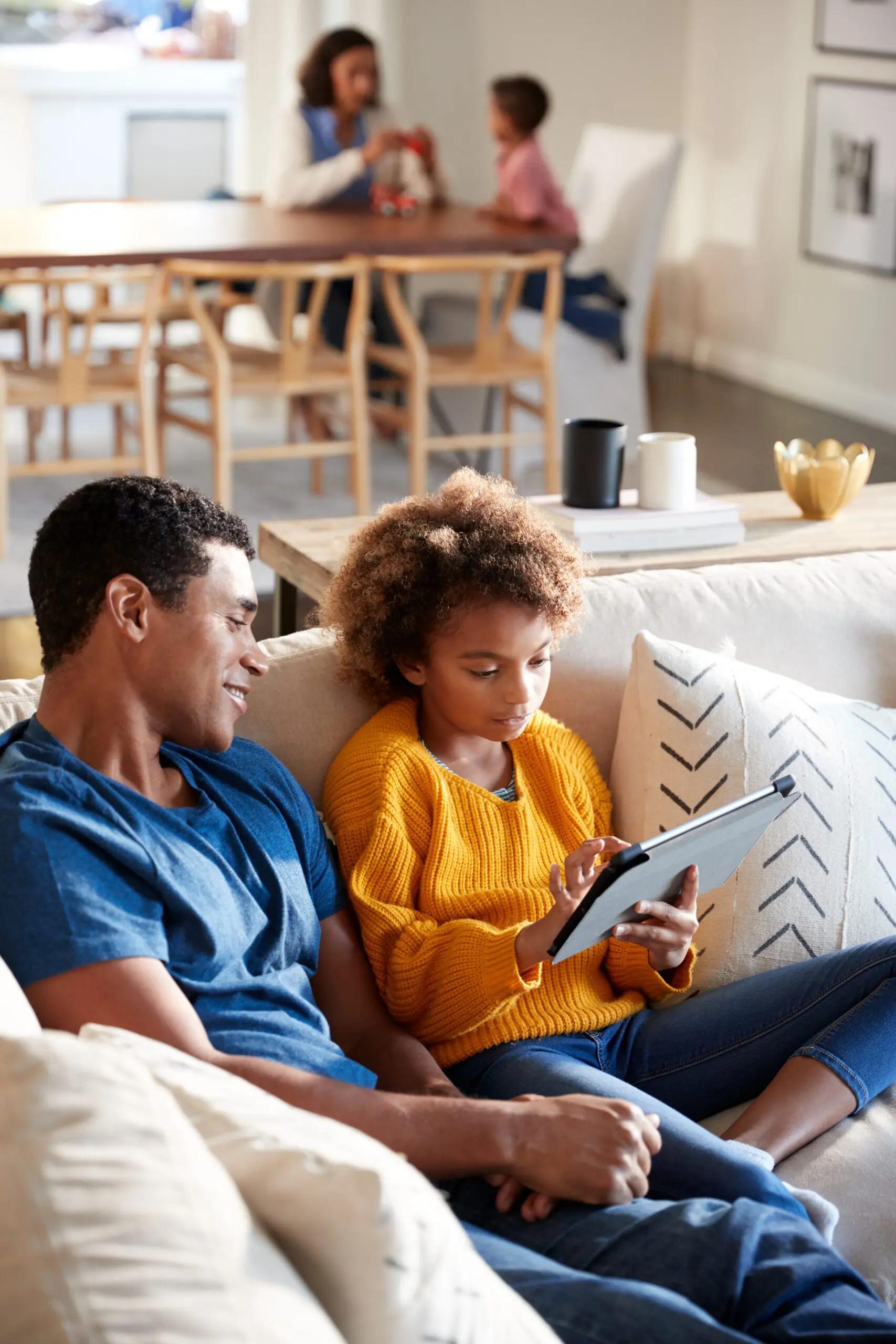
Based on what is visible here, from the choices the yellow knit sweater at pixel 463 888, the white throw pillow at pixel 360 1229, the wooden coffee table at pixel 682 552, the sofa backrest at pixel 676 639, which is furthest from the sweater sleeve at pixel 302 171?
the white throw pillow at pixel 360 1229

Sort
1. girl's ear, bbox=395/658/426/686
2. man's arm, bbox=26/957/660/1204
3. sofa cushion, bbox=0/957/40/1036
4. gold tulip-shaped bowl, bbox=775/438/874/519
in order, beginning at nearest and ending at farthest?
1. sofa cushion, bbox=0/957/40/1036
2. man's arm, bbox=26/957/660/1204
3. girl's ear, bbox=395/658/426/686
4. gold tulip-shaped bowl, bbox=775/438/874/519

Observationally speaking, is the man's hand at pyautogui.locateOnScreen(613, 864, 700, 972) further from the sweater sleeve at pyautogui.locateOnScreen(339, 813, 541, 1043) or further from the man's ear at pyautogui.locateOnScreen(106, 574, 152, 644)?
the man's ear at pyautogui.locateOnScreen(106, 574, 152, 644)

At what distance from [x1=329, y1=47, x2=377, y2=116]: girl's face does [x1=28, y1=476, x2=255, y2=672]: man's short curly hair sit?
421 cm

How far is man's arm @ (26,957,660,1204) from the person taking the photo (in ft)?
3.99

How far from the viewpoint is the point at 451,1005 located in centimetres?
149

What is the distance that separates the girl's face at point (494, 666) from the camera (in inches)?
62.4

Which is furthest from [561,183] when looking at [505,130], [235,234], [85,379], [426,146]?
[85,379]

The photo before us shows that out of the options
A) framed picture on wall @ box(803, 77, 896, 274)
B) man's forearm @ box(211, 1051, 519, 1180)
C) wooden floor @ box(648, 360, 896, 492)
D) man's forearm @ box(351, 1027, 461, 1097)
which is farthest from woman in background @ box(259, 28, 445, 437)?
man's forearm @ box(211, 1051, 519, 1180)

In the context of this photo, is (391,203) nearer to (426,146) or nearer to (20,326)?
(426,146)

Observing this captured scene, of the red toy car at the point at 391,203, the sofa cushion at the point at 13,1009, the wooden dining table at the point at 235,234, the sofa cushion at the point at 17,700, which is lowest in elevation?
the sofa cushion at the point at 13,1009

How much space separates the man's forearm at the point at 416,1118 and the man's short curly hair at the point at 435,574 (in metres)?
0.52

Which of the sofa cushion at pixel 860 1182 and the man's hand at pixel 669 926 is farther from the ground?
the man's hand at pixel 669 926

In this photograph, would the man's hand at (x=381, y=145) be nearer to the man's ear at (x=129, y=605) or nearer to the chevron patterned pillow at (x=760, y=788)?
the chevron patterned pillow at (x=760, y=788)

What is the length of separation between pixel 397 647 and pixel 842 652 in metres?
0.62
